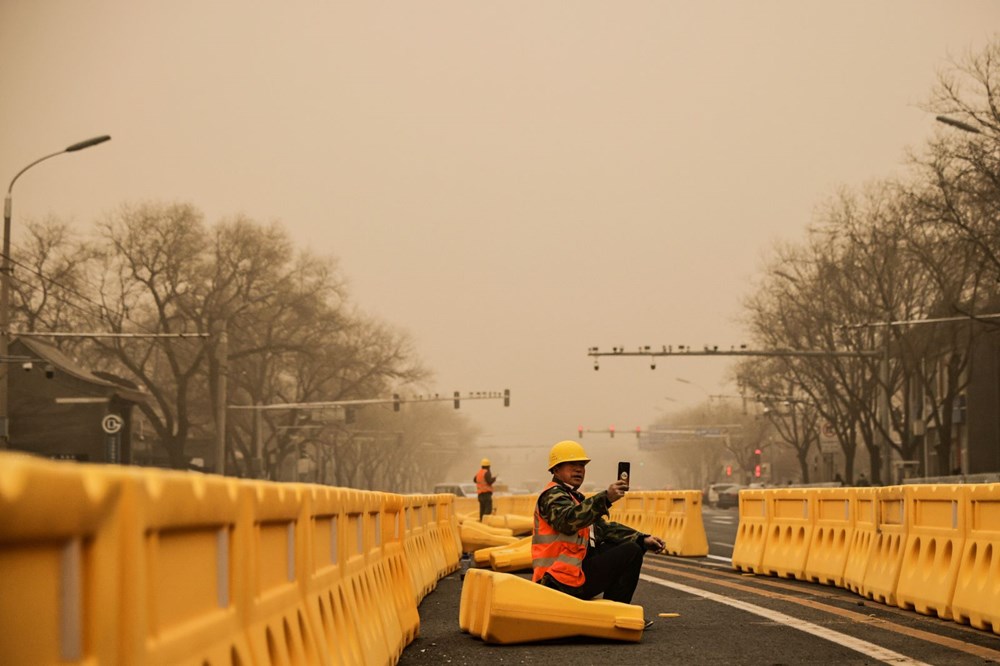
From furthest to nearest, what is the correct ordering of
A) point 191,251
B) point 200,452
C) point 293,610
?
point 200,452 → point 191,251 → point 293,610

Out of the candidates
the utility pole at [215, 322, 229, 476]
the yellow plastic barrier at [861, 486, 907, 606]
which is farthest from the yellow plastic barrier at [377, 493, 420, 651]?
the utility pole at [215, 322, 229, 476]

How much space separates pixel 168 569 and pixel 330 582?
381cm

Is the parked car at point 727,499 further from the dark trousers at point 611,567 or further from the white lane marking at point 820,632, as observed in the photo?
the dark trousers at point 611,567

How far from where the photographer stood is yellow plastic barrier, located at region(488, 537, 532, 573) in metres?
16.7

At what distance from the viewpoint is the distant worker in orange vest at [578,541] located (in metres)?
10.5

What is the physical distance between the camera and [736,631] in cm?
1129

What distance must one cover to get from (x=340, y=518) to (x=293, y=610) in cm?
200

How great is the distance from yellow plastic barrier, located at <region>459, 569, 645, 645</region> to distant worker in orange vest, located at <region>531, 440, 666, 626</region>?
0.69ft

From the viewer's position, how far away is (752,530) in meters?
19.4

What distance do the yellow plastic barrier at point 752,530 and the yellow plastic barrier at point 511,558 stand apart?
3.22 meters

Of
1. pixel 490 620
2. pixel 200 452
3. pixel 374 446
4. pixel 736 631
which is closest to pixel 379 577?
pixel 490 620

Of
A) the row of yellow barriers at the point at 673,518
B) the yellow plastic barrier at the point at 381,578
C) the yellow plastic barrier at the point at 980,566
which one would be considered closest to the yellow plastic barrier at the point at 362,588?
the yellow plastic barrier at the point at 381,578

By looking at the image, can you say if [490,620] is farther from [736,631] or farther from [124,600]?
[124,600]

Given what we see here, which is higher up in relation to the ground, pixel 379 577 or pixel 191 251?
pixel 191 251
